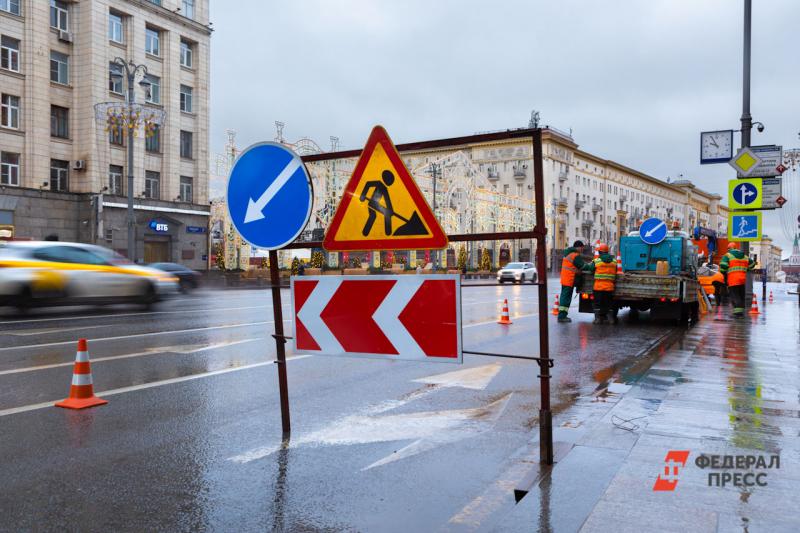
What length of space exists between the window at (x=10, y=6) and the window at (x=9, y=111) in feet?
13.8

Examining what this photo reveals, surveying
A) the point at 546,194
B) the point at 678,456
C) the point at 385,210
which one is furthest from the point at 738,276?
the point at 546,194

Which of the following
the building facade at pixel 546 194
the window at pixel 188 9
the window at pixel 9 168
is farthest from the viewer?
the building facade at pixel 546 194

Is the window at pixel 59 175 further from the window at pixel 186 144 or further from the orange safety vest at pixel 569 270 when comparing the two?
the orange safety vest at pixel 569 270

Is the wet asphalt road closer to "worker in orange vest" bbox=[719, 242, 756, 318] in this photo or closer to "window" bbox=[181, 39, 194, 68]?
"worker in orange vest" bbox=[719, 242, 756, 318]

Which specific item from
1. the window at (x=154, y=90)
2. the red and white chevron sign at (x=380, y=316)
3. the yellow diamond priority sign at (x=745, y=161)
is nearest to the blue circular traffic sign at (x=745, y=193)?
the yellow diamond priority sign at (x=745, y=161)

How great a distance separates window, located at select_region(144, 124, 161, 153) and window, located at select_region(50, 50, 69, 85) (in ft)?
17.9

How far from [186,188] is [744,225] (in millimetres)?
36099

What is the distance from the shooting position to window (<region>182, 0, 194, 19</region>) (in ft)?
143

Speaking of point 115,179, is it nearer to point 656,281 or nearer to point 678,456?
point 656,281

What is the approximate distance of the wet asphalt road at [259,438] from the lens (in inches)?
150

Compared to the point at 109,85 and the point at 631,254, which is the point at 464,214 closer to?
the point at 109,85

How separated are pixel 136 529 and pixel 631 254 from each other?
51.9ft

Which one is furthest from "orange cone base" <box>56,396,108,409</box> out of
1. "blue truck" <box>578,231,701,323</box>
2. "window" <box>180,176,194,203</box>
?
"window" <box>180,176,194,203</box>

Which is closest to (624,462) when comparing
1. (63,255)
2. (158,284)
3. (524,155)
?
(63,255)
